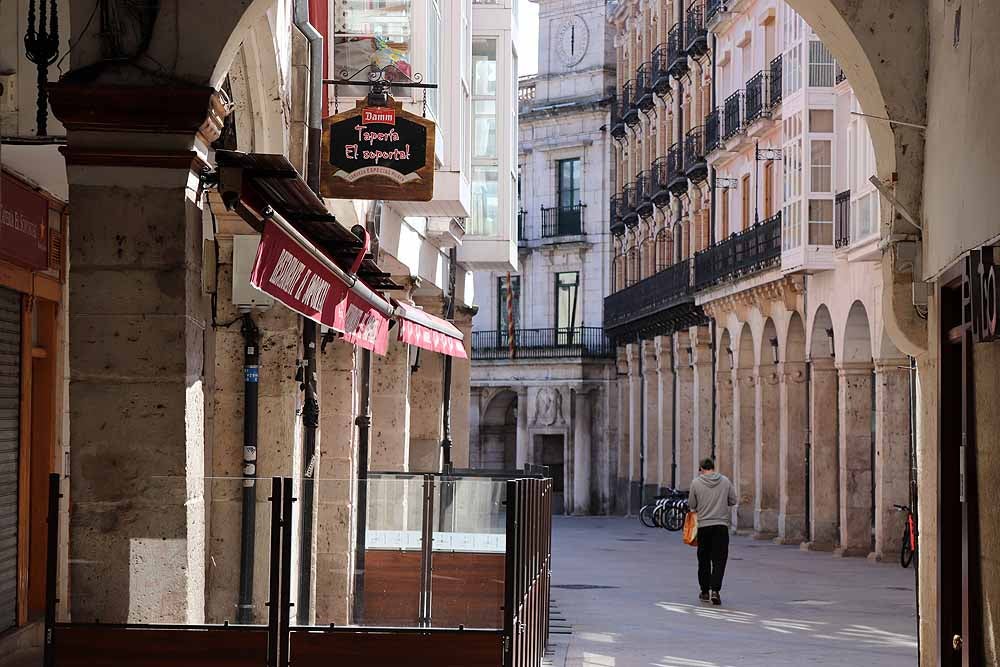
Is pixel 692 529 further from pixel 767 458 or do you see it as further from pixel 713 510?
pixel 767 458

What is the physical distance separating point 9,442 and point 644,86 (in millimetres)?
42614

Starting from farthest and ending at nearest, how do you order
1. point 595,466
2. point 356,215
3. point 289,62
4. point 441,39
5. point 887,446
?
point 595,466, point 887,446, point 441,39, point 356,215, point 289,62

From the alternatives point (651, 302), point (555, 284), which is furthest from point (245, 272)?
point (555, 284)

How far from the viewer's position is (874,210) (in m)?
27.8

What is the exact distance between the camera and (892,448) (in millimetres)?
29891

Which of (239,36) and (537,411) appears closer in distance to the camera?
(239,36)

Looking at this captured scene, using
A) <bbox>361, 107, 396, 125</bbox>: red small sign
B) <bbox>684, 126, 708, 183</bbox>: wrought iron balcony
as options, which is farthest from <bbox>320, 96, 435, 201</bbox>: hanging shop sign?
<bbox>684, 126, 708, 183</bbox>: wrought iron balcony

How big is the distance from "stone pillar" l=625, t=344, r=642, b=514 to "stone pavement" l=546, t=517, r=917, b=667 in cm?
2202

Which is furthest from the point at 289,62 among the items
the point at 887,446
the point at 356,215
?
the point at 887,446

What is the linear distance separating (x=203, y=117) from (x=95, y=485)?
178 centimetres

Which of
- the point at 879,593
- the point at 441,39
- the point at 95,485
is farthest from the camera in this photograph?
the point at 879,593

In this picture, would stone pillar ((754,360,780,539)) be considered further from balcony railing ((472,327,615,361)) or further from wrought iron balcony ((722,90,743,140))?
balcony railing ((472,327,615,361))

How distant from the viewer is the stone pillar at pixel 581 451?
59.7 metres

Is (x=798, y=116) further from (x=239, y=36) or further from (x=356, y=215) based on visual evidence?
(x=239, y=36)
